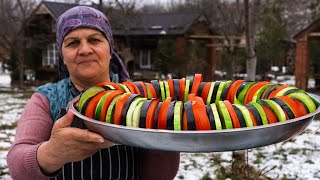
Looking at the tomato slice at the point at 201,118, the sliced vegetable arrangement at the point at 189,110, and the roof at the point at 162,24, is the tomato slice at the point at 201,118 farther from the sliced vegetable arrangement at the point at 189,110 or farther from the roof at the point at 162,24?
the roof at the point at 162,24

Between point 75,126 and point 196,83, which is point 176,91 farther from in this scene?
point 75,126

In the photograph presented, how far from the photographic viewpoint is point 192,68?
15.1 metres

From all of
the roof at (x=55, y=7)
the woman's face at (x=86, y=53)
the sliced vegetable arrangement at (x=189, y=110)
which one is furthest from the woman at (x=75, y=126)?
the roof at (x=55, y=7)

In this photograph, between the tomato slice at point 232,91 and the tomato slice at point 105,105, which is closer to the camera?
the tomato slice at point 105,105

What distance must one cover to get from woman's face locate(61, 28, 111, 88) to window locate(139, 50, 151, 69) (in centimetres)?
1857

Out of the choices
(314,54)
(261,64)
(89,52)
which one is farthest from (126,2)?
(89,52)

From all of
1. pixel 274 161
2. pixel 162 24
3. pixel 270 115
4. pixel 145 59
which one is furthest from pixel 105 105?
pixel 145 59

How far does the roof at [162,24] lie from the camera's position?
17.7 meters

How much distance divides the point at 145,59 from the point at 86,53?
18.9 metres

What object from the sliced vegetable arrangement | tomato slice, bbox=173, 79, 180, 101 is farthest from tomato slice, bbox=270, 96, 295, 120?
tomato slice, bbox=173, 79, 180, 101

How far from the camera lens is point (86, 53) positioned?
1.28 meters

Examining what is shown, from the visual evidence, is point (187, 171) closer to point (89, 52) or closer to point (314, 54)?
point (89, 52)

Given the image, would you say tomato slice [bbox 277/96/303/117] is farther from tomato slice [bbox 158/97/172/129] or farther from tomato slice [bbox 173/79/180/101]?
tomato slice [bbox 173/79/180/101]

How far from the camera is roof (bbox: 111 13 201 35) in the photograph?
17.7 m
